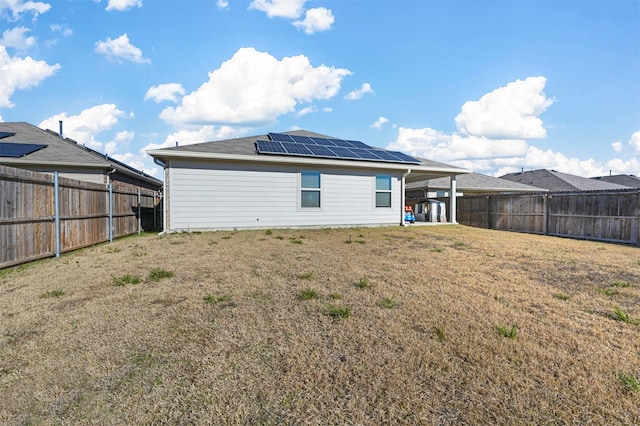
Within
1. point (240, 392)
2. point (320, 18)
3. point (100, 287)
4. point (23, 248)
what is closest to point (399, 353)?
point (240, 392)

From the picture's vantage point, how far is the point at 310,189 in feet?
39.3

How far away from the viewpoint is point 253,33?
11.4m

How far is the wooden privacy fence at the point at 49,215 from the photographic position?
5363mm

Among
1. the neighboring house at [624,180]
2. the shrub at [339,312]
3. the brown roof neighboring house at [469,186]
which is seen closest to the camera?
the shrub at [339,312]

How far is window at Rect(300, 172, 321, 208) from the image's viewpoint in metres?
11.9

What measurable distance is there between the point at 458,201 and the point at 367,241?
1065 cm

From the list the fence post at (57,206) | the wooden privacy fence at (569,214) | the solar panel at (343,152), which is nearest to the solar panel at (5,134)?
the fence post at (57,206)

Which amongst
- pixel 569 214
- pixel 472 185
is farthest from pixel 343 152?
pixel 472 185

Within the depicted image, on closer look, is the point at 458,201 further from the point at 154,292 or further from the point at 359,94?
the point at 154,292

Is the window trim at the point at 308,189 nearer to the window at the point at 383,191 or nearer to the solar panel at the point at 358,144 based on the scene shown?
the window at the point at 383,191

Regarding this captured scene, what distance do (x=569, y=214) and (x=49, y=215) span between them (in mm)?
15375

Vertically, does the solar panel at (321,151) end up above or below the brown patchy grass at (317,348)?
above

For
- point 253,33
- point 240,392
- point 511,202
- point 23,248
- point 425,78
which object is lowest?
point 240,392

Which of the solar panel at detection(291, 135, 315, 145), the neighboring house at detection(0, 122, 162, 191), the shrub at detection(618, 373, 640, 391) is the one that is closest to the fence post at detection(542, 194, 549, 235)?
the solar panel at detection(291, 135, 315, 145)
